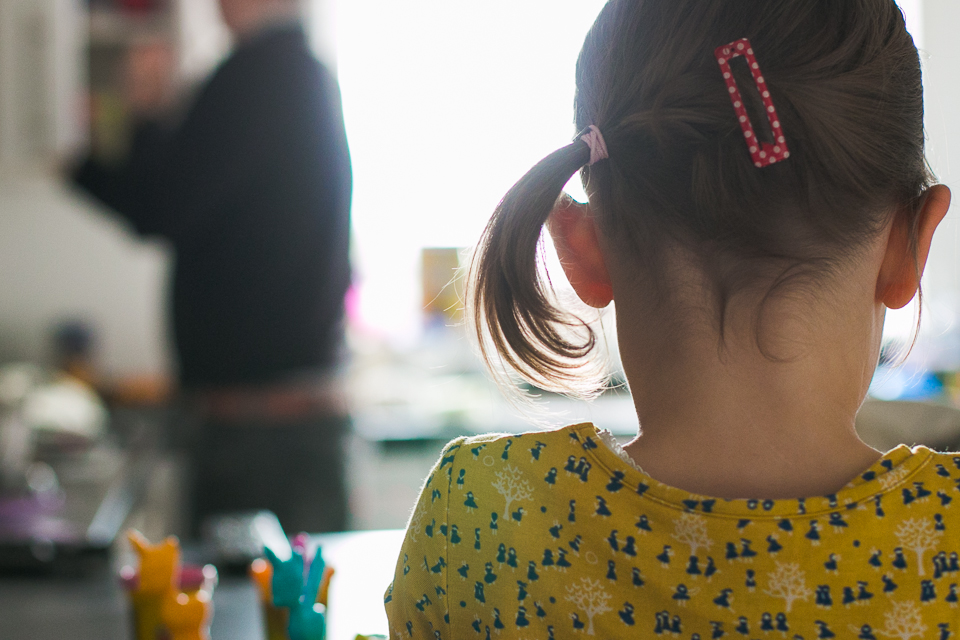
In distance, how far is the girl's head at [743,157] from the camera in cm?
50

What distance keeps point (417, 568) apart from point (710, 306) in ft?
0.81

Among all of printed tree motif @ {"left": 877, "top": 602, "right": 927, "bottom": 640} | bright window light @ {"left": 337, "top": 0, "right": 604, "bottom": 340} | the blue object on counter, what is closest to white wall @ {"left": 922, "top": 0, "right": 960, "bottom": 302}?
the blue object on counter

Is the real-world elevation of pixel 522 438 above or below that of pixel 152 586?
above

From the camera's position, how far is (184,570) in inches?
29.2

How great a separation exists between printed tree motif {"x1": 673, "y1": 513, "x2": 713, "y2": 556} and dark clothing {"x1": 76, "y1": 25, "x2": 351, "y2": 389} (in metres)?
1.26

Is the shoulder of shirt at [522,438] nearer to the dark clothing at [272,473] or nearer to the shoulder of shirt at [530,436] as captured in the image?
the shoulder of shirt at [530,436]

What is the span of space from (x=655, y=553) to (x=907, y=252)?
0.82 ft

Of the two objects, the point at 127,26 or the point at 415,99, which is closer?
the point at 127,26

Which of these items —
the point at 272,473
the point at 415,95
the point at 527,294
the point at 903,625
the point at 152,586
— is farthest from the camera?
the point at 415,95

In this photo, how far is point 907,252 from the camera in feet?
1.80

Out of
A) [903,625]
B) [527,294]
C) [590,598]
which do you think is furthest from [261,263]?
[903,625]

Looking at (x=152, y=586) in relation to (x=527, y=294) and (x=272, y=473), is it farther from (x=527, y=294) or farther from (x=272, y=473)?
(x=272, y=473)

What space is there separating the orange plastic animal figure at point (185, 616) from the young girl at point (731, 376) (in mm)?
194

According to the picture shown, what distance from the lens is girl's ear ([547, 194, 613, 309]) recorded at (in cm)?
59
